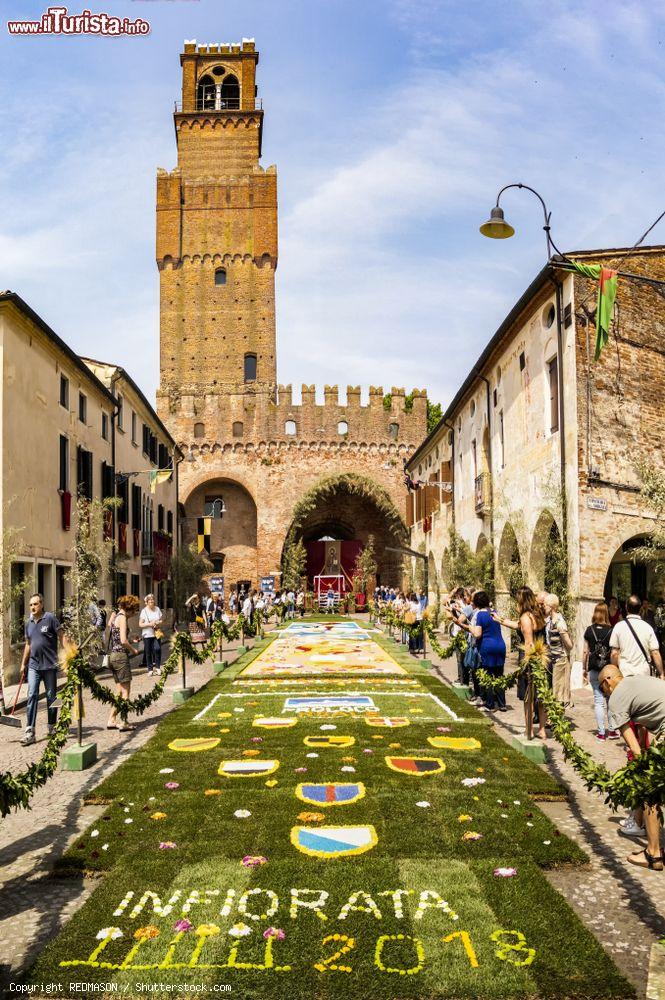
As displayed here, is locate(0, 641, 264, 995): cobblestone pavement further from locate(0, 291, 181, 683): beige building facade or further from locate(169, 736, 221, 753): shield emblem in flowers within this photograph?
locate(0, 291, 181, 683): beige building facade

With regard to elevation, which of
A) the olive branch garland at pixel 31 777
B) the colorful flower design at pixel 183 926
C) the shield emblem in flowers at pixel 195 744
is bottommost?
the shield emblem in flowers at pixel 195 744

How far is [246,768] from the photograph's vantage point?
8.81 m

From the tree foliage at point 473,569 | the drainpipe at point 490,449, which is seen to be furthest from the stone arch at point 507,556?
the drainpipe at point 490,449

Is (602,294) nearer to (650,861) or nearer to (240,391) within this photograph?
(650,861)

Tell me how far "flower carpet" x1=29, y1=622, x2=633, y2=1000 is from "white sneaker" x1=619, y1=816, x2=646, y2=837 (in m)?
0.64

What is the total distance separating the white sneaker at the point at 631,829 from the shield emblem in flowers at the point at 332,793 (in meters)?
2.17

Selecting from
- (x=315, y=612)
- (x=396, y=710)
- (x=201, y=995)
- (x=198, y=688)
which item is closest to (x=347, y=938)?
(x=201, y=995)

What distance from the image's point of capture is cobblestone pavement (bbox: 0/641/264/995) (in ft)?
16.9

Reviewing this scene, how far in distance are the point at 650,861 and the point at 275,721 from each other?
614cm

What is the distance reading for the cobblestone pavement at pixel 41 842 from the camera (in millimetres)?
5156

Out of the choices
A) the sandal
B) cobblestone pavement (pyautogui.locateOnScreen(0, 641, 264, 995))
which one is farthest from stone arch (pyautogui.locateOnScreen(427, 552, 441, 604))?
the sandal

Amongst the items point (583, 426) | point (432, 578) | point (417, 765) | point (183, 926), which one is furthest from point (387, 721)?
point (432, 578)

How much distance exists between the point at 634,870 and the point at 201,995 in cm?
332

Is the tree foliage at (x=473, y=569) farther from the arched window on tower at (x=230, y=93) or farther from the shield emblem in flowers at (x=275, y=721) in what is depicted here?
the arched window on tower at (x=230, y=93)
